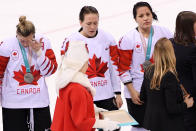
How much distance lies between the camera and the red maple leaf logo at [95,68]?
11.9 feet

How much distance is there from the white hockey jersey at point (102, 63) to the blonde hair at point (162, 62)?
0.90 metres

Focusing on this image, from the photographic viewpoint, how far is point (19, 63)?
3402 mm

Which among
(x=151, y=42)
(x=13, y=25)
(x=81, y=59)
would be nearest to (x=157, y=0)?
(x=13, y=25)

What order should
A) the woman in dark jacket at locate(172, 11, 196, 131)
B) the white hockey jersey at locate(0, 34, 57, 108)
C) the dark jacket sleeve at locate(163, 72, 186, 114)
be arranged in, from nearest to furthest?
the dark jacket sleeve at locate(163, 72, 186, 114)
the woman in dark jacket at locate(172, 11, 196, 131)
the white hockey jersey at locate(0, 34, 57, 108)

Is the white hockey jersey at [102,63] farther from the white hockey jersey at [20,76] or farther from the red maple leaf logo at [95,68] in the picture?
the white hockey jersey at [20,76]

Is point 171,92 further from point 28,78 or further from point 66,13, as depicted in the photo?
point 66,13

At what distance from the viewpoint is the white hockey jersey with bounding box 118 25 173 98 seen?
3.70m

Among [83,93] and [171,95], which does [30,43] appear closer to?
[83,93]

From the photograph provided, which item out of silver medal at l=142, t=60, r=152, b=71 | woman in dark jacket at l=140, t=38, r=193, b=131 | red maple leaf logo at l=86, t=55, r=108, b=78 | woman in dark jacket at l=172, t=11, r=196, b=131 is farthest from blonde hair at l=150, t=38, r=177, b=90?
red maple leaf logo at l=86, t=55, r=108, b=78

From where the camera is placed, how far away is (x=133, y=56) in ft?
12.3

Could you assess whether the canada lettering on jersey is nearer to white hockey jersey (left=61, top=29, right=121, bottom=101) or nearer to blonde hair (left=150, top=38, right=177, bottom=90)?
white hockey jersey (left=61, top=29, right=121, bottom=101)

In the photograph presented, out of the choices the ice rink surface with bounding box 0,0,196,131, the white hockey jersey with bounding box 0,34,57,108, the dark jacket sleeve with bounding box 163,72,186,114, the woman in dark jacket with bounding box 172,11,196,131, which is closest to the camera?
the dark jacket sleeve with bounding box 163,72,186,114

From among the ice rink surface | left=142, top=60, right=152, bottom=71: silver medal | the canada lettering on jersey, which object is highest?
the ice rink surface

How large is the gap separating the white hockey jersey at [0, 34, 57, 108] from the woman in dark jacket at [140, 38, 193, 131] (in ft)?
3.33
